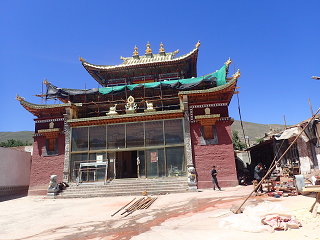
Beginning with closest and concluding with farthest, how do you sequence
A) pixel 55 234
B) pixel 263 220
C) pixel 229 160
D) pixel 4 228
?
pixel 263 220
pixel 55 234
pixel 4 228
pixel 229 160

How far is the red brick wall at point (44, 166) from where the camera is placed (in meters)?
16.0

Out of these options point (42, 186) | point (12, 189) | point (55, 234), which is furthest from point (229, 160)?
point (12, 189)

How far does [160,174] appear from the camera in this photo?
15.0 metres

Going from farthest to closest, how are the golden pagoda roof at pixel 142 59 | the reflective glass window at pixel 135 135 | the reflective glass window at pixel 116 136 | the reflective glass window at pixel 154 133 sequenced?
the golden pagoda roof at pixel 142 59 → the reflective glass window at pixel 116 136 → the reflective glass window at pixel 135 135 → the reflective glass window at pixel 154 133

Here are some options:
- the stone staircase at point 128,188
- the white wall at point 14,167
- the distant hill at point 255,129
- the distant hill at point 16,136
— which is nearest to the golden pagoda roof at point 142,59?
the white wall at point 14,167

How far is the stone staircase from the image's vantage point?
1320 cm

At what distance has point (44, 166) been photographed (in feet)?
53.5

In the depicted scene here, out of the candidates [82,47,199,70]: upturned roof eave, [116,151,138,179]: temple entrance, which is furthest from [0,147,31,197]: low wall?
[82,47,199,70]: upturned roof eave

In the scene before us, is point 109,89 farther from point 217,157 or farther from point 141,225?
point 141,225

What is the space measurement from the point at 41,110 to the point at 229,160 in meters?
14.2

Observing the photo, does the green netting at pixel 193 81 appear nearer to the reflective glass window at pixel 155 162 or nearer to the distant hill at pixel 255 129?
the reflective glass window at pixel 155 162

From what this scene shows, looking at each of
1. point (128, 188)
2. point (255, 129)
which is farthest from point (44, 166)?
point (255, 129)

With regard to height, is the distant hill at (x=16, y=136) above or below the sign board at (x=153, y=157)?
above

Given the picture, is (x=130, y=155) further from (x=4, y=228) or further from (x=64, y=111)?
(x=4, y=228)
